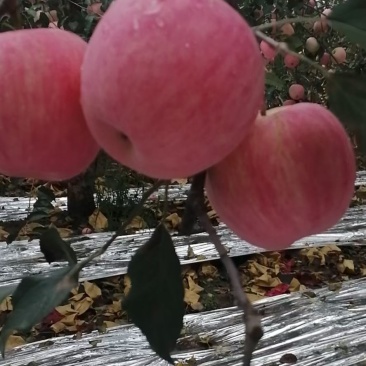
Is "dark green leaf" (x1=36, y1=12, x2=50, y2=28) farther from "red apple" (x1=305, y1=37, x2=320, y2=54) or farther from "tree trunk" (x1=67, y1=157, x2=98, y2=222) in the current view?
"tree trunk" (x1=67, y1=157, x2=98, y2=222)

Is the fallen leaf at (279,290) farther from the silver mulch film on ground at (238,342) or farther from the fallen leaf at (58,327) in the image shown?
the fallen leaf at (58,327)

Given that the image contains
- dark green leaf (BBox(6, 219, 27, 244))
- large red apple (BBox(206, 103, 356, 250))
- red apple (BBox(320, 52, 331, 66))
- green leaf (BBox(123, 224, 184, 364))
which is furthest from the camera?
red apple (BBox(320, 52, 331, 66))

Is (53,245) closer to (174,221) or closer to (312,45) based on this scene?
(312,45)

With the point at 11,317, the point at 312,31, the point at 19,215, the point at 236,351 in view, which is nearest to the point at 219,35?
the point at 11,317

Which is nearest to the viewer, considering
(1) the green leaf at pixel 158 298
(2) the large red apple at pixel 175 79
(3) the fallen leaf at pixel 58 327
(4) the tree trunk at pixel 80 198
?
(2) the large red apple at pixel 175 79

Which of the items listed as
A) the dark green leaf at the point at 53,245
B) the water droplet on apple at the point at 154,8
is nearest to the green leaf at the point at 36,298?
the dark green leaf at the point at 53,245

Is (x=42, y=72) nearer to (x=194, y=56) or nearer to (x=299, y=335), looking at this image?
(x=194, y=56)

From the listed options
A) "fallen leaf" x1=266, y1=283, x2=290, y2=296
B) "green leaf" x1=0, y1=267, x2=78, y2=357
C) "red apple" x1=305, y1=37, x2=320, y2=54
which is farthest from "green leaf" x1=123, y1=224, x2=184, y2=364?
"fallen leaf" x1=266, y1=283, x2=290, y2=296
